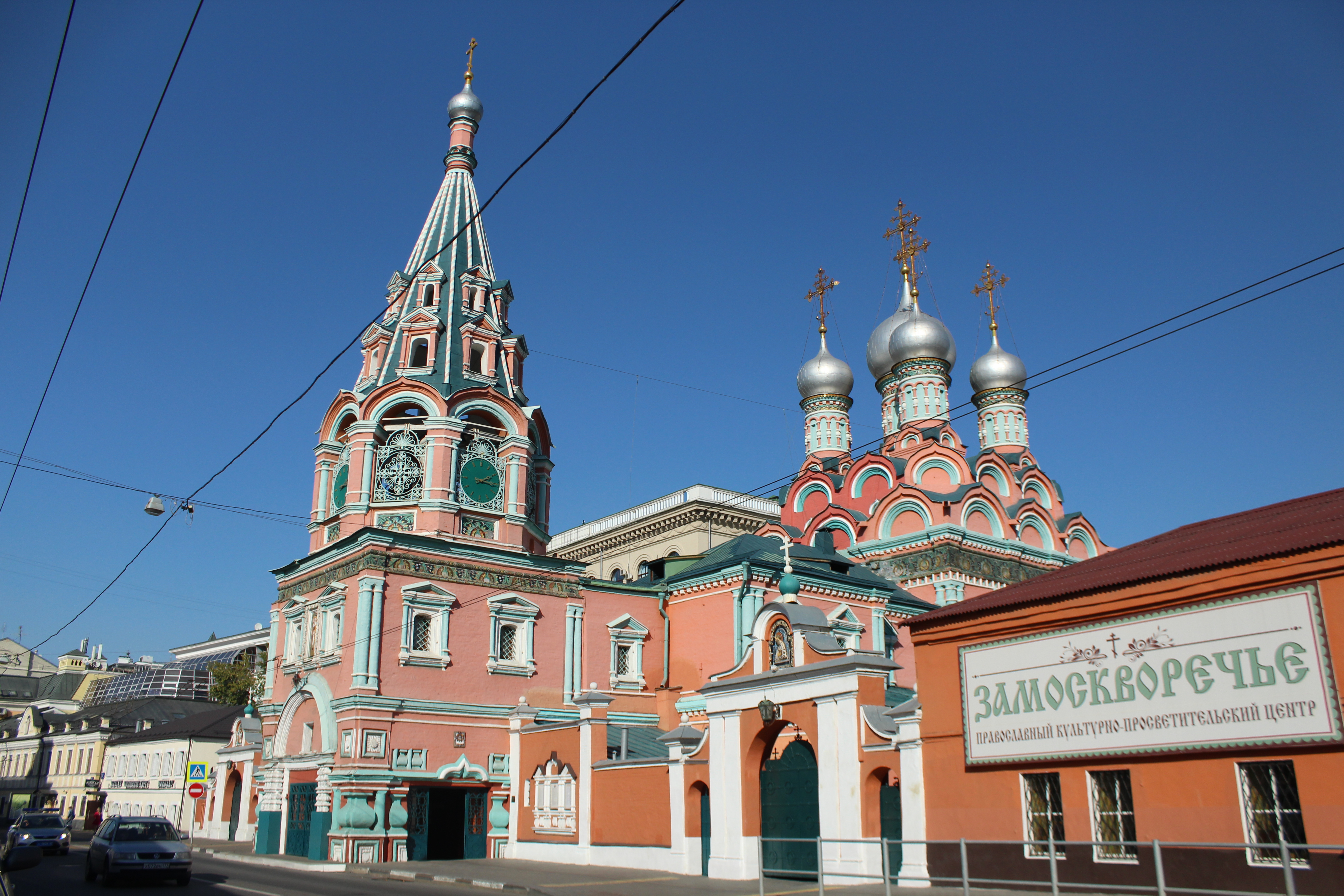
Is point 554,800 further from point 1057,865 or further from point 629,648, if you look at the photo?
point 1057,865

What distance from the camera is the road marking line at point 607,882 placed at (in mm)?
14828

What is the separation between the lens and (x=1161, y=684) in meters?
11.1

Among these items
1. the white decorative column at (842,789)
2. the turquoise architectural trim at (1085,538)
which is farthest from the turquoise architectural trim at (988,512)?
the white decorative column at (842,789)

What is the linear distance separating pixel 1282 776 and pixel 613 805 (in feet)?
36.2

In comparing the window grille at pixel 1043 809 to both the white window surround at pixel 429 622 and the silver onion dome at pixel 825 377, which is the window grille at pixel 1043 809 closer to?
the white window surround at pixel 429 622

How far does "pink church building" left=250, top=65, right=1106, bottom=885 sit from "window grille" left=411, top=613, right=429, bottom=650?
6 centimetres

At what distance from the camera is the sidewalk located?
12938 millimetres

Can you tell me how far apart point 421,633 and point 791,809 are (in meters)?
10.9

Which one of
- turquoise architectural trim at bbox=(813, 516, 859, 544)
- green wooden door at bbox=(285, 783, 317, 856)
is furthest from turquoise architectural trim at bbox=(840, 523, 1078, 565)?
green wooden door at bbox=(285, 783, 317, 856)

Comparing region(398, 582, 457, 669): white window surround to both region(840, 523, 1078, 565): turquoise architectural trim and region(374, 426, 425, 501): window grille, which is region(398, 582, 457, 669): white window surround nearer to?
region(374, 426, 425, 501): window grille

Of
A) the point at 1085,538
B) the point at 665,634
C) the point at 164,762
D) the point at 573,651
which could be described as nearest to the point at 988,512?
the point at 1085,538

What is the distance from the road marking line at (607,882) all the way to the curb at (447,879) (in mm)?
359

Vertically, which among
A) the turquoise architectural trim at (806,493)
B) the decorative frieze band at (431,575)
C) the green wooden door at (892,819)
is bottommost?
the green wooden door at (892,819)

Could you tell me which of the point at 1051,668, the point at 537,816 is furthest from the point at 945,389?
the point at 1051,668
